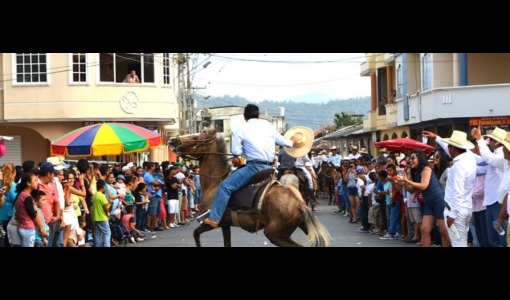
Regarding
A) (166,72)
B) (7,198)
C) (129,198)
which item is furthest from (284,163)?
(166,72)

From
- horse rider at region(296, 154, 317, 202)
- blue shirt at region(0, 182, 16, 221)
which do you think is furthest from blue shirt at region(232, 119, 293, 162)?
horse rider at region(296, 154, 317, 202)

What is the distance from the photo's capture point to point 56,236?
49.3 feet

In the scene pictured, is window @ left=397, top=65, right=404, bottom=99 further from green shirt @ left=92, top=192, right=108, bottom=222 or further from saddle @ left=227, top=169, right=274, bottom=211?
saddle @ left=227, top=169, right=274, bottom=211

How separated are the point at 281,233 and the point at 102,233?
20.4 feet

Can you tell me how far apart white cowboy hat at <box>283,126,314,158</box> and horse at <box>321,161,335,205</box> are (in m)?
23.5

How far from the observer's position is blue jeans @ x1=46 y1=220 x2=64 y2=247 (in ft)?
48.4

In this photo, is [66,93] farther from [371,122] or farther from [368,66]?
[368,66]

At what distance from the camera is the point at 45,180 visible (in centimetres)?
1441

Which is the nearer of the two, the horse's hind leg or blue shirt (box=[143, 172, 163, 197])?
the horse's hind leg

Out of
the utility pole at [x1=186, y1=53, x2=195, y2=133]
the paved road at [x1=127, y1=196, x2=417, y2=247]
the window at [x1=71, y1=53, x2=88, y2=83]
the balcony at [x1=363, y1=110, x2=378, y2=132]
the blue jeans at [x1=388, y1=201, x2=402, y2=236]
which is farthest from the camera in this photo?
the utility pole at [x1=186, y1=53, x2=195, y2=133]

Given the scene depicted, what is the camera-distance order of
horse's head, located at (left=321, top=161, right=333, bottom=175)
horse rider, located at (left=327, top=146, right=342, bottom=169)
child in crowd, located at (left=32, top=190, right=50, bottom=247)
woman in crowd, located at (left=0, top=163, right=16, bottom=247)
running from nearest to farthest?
child in crowd, located at (left=32, top=190, right=50, bottom=247), woman in crowd, located at (left=0, top=163, right=16, bottom=247), horse rider, located at (left=327, top=146, right=342, bottom=169), horse's head, located at (left=321, top=161, right=333, bottom=175)

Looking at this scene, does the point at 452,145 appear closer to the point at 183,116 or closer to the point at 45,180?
the point at 45,180

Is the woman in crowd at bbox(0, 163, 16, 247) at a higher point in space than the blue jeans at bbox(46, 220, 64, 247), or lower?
higher
